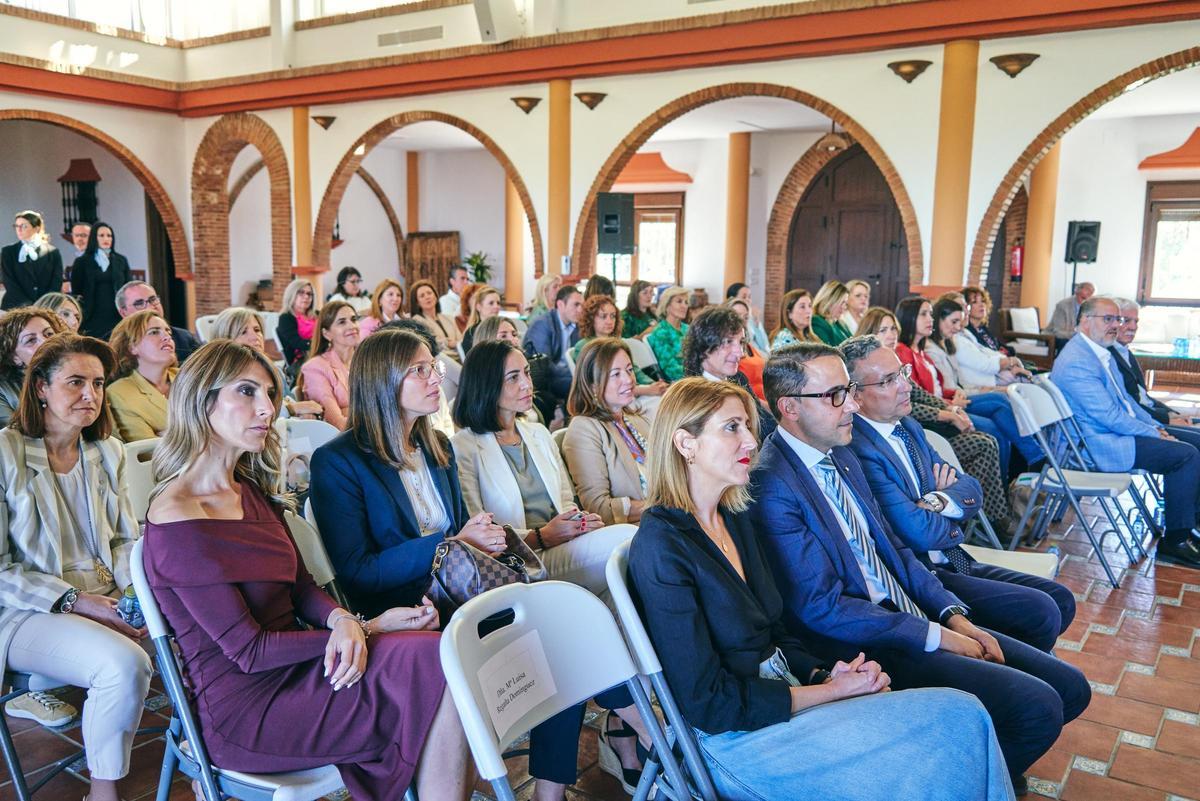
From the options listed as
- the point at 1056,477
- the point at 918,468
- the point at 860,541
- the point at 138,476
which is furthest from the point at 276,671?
the point at 1056,477

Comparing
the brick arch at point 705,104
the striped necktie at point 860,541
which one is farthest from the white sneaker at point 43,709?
the brick arch at point 705,104

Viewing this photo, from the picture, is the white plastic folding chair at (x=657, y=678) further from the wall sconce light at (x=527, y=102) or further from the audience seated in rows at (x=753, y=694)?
the wall sconce light at (x=527, y=102)

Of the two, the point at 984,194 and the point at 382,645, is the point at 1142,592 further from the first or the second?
the point at 984,194

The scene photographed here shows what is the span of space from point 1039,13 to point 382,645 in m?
7.22

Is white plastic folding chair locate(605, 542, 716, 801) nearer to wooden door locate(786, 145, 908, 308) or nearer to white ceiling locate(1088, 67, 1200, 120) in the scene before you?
white ceiling locate(1088, 67, 1200, 120)

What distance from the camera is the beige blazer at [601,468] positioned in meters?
3.32

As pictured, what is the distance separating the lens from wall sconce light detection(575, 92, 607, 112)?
9348mm

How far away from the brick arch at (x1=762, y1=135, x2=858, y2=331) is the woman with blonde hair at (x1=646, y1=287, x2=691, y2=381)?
672 centimetres

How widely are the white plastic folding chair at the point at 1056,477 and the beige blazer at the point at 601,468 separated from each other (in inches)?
86.3

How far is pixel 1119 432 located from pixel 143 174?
38.2ft

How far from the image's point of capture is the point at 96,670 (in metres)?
2.25

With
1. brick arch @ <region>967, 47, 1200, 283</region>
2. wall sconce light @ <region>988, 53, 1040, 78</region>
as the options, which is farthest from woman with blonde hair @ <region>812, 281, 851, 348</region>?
wall sconce light @ <region>988, 53, 1040, 78</region>

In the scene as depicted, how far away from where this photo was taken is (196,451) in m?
2.12

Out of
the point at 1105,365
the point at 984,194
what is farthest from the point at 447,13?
the point at 1105,365
